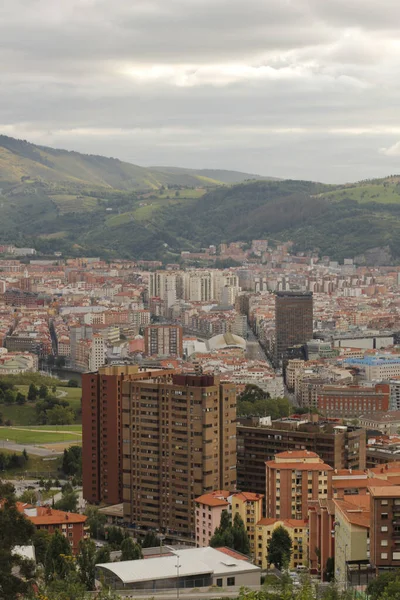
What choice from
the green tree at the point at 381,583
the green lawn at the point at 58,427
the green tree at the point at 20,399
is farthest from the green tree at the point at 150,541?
the green tree at the point at 20,399

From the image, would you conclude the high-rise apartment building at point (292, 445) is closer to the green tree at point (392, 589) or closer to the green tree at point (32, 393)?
the green tree at point (392, 589)

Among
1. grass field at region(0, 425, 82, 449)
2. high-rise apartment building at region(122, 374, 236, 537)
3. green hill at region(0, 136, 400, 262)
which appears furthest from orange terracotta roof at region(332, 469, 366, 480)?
green hill at region(0, 136, 400, 262)

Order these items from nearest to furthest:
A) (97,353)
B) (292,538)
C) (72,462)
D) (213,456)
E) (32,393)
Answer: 1. (292,538)
2. (213,456)
3. (72,462)
4. (32,393)
5. (97,353)

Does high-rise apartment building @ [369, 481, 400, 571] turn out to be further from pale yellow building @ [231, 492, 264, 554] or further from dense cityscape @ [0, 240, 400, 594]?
pale yellow building @ [231, 492, 264, 554]

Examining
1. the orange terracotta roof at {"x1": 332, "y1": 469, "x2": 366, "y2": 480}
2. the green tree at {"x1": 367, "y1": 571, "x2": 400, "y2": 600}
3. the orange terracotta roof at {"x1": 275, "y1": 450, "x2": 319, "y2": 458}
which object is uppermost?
the orange terracotta roof at {"x1": 275, "y1": 450, "x2": 319, "y2": 458}

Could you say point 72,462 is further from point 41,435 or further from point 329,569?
point 329,569

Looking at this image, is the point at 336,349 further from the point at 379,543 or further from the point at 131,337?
the point at 379,543

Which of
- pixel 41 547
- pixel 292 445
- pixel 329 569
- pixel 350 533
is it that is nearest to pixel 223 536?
pixel 329 569
